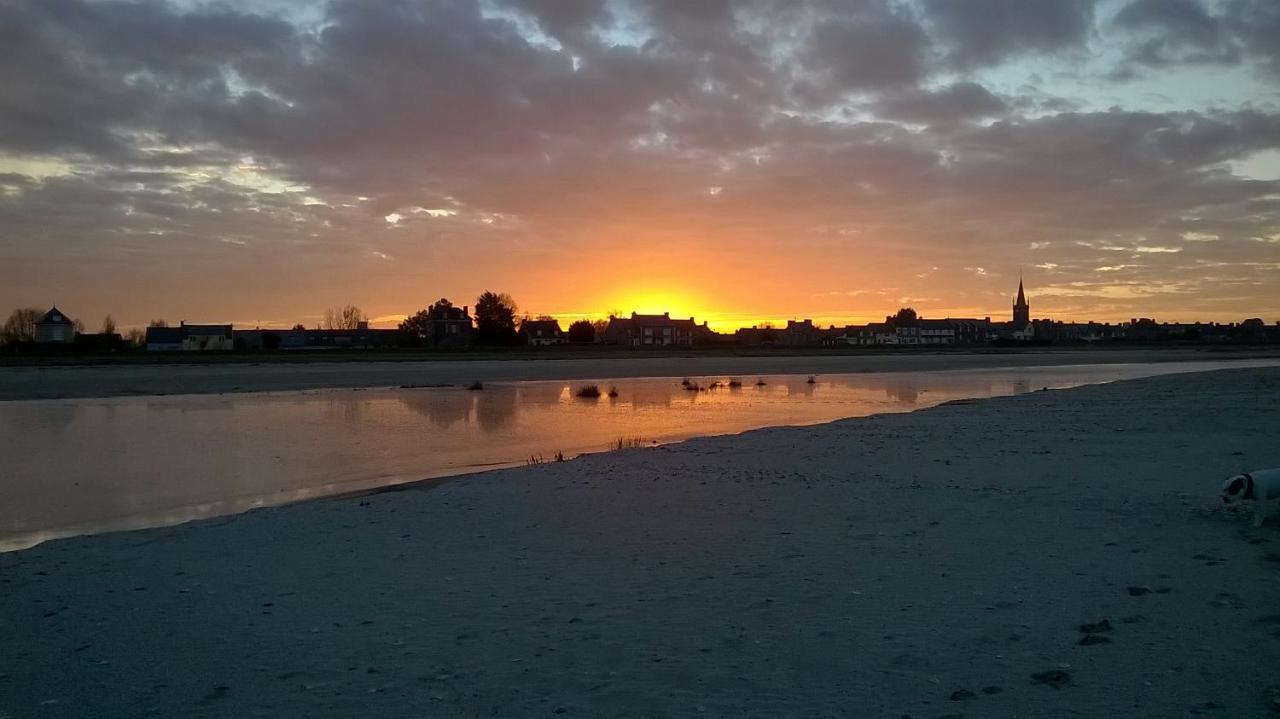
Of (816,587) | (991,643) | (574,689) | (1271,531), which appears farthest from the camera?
(1271,531)

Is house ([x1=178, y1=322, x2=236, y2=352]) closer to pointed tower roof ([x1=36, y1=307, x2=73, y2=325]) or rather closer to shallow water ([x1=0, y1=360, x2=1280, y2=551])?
pointed tower roof ([x1=36, y1=307, x2=73, y2=325])

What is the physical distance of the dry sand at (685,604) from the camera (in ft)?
16.8

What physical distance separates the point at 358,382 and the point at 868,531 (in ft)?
131

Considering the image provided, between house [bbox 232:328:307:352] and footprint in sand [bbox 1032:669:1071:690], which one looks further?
house [bbox 232:328:307:352]

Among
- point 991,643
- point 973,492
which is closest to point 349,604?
point 991,643

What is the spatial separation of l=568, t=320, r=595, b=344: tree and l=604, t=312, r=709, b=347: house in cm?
1081

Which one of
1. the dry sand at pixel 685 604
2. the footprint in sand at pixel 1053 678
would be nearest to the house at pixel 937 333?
the dry sand at pixel 685 604

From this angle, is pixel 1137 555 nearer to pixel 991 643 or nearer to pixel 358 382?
pixel 991 643

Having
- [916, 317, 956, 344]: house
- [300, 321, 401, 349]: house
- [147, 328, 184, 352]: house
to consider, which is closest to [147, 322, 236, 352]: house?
[147, 328, 184, 352]: house

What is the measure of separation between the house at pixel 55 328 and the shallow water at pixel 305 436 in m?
74.5

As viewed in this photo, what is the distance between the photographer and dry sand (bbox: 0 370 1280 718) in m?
5.13

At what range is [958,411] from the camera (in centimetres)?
2347

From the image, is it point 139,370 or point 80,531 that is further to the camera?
point 139,370

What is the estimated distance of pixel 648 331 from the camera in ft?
449
